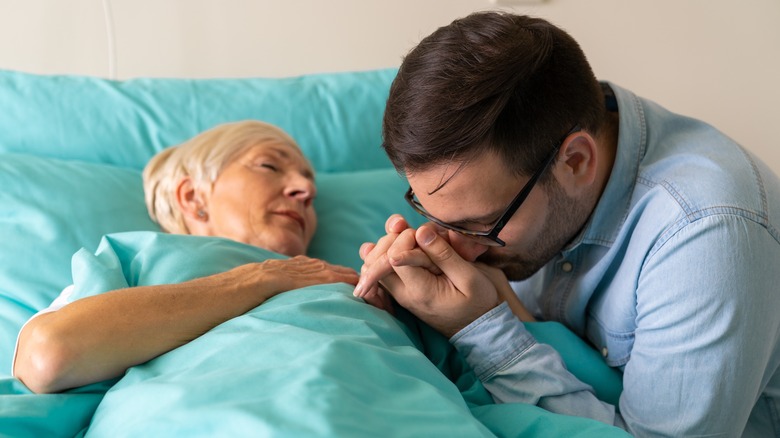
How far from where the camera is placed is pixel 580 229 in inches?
54.3

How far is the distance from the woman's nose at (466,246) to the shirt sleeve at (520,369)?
104mm

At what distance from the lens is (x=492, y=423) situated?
114 cm

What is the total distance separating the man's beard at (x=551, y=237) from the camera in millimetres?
1283

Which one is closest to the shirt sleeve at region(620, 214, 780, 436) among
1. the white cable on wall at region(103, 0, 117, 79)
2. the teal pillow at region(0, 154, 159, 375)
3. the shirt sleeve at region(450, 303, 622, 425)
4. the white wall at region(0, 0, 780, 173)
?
the shirt sleeve at region(450, 303, 622, 425)

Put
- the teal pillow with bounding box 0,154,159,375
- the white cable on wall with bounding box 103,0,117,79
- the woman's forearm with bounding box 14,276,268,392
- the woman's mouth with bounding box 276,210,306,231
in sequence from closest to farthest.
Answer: the woman's forearm with bounding box 14,276,268,392 < the teal pillow with bounding box 0,154,159,375 < the woman's mouth with bounding box 276,210,306,231 < the white cable on wall with bounding box 103,0,117,79

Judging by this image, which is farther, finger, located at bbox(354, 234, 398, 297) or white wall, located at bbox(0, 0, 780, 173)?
white wall, located at bbox(0, 0, 780, 173)

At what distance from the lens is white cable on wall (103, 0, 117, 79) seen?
7.23 ft

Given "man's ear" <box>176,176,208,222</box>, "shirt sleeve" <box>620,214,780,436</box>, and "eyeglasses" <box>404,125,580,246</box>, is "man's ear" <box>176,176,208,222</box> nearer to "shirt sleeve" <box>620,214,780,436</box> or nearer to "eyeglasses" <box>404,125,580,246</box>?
"eyeglasses" <box>404,125,580,246</box>

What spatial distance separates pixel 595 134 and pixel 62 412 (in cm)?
94

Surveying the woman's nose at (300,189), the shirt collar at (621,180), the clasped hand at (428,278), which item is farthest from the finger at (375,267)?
the woman's nose at (300,189)

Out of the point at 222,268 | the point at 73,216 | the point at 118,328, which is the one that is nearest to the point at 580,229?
the point at 222,268

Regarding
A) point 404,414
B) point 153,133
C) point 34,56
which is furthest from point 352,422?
point 34,56

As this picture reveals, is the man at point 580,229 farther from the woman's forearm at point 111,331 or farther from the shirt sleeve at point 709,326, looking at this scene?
the woman's forearm at point 111,331

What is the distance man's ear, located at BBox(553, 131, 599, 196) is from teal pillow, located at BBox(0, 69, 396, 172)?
0.87 metres
